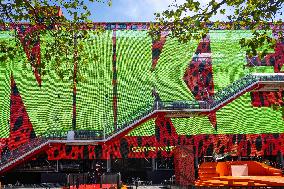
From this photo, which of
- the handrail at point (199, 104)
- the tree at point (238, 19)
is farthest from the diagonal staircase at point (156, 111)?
the tree at point (238, 19)

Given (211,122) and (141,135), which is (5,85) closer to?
(141,135)

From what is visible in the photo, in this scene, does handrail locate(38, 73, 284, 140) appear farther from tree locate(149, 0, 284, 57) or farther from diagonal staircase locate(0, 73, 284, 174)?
tree locate(149, 0, 284, 57)

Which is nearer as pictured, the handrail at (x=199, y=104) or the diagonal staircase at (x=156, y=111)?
the diagonal staircase at (x=156, y=111)

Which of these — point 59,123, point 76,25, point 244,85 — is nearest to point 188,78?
point 244,85

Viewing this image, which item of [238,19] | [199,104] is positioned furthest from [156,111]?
[238,19]

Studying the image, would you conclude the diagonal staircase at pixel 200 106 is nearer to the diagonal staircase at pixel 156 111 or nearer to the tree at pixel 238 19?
the diagonal staircase at pixel 156 111

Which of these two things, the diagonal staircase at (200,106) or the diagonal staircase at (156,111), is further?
the diagonal staircase at (200,106)

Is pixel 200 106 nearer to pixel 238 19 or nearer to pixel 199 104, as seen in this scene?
pixel 199 104

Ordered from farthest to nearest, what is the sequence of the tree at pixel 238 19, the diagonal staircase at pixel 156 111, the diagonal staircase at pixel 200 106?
the diagonal staircase at pixel 200 106 < the diagonal staircase at pixel 156 111 < the tree at pixel 238 19

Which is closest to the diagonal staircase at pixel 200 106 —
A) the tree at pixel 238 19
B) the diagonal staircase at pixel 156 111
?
the diagonal staircase at pixel 156 111

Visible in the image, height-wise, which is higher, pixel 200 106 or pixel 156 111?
pixel 200 106

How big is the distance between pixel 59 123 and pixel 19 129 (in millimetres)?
3489

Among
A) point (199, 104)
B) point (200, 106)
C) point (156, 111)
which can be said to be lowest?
point (156, 111)

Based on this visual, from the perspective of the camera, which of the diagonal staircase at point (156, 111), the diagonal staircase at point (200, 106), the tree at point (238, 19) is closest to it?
the tree at point (238, 19)
